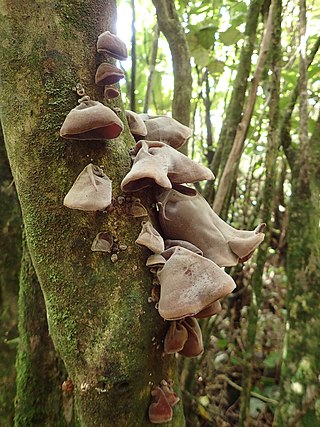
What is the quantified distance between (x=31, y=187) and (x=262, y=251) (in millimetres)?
1400

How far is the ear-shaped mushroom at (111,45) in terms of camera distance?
0.99 meters

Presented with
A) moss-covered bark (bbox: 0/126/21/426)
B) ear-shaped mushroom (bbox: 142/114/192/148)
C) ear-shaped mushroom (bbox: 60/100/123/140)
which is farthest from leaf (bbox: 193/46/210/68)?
ear-shaped mushroom (bbox: 60/100/123/140)

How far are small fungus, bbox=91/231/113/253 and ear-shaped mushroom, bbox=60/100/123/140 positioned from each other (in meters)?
0.23

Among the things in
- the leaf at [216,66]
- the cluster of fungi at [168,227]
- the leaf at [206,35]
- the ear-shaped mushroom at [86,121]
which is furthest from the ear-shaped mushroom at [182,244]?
the leaf at [216,66]

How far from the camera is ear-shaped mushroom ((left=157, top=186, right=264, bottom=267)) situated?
3.47 feet

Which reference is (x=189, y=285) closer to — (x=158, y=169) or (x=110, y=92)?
(x=158, y=169)

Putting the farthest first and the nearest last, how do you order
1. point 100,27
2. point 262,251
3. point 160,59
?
point 160,59, point 262,251, point 100,27

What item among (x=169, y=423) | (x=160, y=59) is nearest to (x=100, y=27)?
(x=169, y=423)

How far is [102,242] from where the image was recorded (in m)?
0.94

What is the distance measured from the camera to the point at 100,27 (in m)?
1.06

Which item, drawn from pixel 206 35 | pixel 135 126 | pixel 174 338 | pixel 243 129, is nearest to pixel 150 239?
pixel 174 338

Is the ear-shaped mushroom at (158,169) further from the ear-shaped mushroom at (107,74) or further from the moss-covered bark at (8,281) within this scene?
the moss-covered bark at (8,281)

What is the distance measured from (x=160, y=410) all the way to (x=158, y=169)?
554mm

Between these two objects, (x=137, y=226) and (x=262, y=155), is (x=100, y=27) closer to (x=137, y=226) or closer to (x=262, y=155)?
(x=137, y=226)
